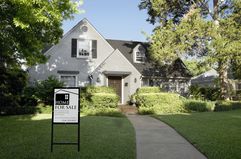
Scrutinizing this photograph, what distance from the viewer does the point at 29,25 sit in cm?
1145

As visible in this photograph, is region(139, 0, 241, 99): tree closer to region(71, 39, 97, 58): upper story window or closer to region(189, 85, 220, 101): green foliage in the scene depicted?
region(189, 85, 220, 101): green foliage

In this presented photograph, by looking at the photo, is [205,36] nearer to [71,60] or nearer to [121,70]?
[121,70]

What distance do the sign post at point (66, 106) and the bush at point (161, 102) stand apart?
12.2m

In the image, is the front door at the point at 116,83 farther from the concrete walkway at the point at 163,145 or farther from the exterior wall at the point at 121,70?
the concrete walkway at the point at 163,145

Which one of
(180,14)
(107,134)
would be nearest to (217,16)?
(180,14)

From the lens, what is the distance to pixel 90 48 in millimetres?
25438

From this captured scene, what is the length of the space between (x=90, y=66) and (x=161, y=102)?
23.7 feet

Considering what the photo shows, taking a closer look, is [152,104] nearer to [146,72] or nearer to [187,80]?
[146,72]

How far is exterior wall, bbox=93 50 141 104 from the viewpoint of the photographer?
24.6 m

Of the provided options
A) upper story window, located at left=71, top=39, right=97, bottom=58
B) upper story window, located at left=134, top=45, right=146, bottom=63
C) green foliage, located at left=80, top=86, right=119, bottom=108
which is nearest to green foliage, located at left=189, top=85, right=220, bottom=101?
upper story window, located at left=134, top=45, right=146, bottom=63

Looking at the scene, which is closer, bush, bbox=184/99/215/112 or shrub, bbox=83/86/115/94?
bush, bbox=184/99/215/112

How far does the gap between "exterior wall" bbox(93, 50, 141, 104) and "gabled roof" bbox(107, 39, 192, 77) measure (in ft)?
4.23

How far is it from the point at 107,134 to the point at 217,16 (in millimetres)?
18849

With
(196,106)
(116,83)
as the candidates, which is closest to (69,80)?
(116,83)
